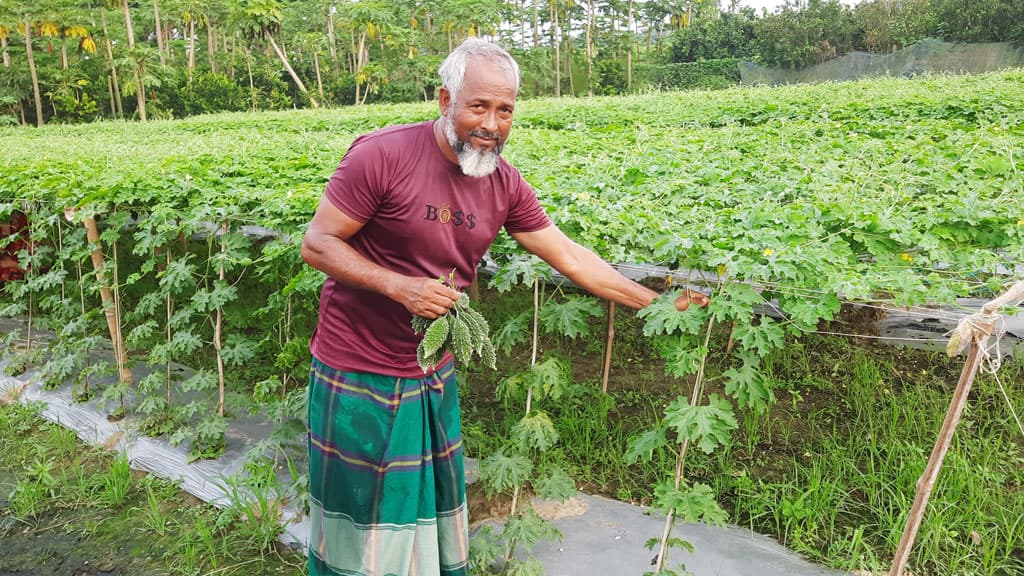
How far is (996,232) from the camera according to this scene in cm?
250

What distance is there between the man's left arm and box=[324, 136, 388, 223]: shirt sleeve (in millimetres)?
582

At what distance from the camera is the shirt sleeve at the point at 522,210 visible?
2.28 meters

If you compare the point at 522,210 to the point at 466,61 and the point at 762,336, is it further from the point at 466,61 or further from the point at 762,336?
the point at 762,336

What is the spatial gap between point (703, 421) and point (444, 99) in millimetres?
1225

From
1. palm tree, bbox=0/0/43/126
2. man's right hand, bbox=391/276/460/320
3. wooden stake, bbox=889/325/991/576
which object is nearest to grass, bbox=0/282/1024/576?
wooden stake, bbox=889/325/991/576

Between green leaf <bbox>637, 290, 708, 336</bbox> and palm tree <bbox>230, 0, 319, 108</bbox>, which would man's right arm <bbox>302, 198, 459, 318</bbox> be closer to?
green leaf <bbox>637, 290, 708, 336</bbox>

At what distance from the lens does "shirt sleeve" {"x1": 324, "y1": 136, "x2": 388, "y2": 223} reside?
196 cm

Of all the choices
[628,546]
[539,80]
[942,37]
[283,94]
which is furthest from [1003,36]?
[628,546]

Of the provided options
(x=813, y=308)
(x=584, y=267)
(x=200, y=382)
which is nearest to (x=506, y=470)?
(x=584, y=267)

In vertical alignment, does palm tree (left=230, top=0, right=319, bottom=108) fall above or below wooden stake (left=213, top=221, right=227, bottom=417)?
above

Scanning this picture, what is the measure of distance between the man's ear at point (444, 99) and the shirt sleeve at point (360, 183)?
0.72 feet

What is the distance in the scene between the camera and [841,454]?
10.8 ft

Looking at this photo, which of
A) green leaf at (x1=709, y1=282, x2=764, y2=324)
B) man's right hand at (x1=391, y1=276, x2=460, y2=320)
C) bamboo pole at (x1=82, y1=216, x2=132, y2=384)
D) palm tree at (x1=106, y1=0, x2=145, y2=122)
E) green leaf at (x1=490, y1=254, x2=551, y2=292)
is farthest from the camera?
palm tree at (x1=106, y1=0, x2=145, y2=122)

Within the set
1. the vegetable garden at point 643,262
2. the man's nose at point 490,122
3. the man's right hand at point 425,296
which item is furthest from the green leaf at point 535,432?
the man's nose at point 490,122
